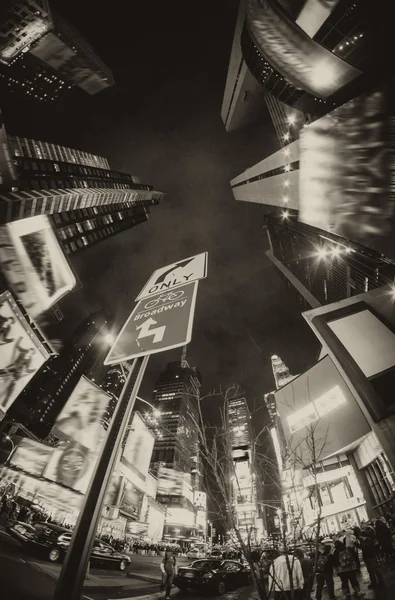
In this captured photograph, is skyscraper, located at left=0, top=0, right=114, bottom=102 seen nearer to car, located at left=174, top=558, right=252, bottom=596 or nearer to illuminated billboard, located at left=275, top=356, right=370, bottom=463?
illuminated billboard, located at left=275, top=356, right=370, bottom=463

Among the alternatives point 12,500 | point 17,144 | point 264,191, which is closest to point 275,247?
point 264,191

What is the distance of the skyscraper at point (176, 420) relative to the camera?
112812mm

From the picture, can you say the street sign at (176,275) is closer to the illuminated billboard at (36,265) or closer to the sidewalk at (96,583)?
the illuminated billboard at (36,265)

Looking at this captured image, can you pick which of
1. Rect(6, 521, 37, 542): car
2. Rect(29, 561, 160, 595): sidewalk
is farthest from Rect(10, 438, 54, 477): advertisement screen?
Rect(29, 561, 160, 595): sidewalk

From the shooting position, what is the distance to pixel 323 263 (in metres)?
33.1

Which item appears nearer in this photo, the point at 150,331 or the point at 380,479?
the point at 150,331

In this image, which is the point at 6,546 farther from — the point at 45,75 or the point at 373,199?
the point at 45,75

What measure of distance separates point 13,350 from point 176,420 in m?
133

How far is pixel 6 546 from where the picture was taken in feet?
31.9

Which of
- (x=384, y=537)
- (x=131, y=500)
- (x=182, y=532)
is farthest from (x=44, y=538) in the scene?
(x=182, y=532)

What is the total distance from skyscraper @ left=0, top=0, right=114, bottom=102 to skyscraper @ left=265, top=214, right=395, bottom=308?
157 feet

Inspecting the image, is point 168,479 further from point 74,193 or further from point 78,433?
point 74,193

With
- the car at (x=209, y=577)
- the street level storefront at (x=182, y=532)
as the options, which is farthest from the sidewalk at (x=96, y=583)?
the street level storefront at (x=182, y=532)

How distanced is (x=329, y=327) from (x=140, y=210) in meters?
105
